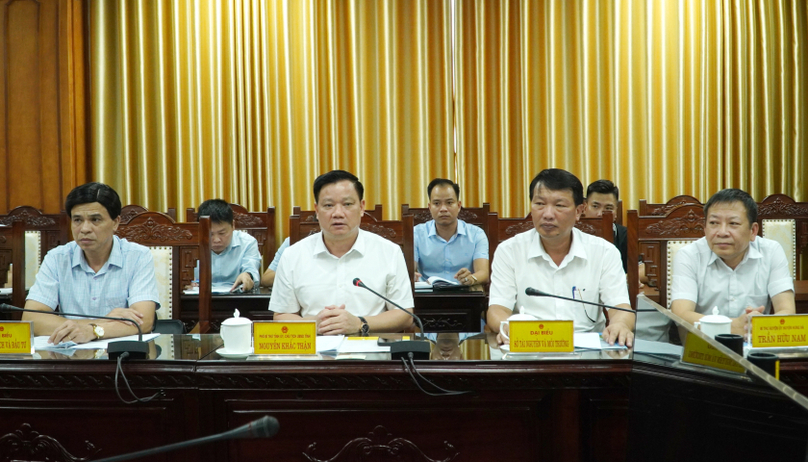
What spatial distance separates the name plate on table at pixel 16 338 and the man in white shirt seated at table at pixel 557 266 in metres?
1.19

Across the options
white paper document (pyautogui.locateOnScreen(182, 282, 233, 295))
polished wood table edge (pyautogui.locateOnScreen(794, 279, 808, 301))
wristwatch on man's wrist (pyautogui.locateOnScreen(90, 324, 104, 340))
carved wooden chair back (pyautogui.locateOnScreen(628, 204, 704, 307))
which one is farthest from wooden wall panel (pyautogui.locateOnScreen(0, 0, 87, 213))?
polished wood table edge (pyautogui.locateOnScreen(794, 279, 808, 301))

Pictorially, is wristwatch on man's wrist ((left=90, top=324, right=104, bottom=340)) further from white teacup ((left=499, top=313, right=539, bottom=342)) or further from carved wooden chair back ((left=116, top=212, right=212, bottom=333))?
white teacup ((left=499, top=313, right=539, bottom=342))

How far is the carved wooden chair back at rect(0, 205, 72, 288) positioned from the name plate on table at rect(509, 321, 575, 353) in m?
2.84

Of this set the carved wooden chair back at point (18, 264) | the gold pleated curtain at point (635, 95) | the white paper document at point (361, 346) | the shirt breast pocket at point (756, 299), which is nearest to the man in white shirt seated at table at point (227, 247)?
the carved wooden chair back at point (18, 264)

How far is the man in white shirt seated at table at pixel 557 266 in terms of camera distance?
198cm

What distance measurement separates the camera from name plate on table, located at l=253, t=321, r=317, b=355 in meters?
1.48

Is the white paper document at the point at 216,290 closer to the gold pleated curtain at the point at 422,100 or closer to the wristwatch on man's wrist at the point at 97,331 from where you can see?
the wristwatch on man's wrist at the point at 97,331

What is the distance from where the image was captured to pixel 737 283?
212 centimetres

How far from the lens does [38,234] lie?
362cm

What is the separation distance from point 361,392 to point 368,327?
0.50 m

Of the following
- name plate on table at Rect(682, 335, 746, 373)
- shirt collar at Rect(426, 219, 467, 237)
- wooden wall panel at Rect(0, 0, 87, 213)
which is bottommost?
name plate on table at Rect(682, 335, 746, 373)

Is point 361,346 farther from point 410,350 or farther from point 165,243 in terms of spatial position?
point 165,243

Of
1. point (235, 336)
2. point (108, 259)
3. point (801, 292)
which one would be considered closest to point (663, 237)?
point (801, 292)

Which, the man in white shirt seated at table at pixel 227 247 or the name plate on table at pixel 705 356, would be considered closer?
the name plate on table at pixel 705 356
